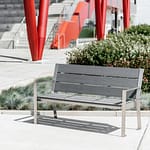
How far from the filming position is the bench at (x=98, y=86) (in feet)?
25.1

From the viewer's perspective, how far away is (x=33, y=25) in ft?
68.2

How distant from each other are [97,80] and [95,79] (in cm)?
4

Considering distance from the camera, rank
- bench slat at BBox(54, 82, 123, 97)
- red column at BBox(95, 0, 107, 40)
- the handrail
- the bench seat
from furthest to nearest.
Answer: the handrail
red column at BBox(95, 0, 107, 40)
bench slat at BBox(54, 82, 123, 97)
the bench seat

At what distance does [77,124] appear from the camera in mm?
8156

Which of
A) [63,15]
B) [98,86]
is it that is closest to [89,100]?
[98,86]

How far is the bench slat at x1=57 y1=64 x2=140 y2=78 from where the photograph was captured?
786 cm

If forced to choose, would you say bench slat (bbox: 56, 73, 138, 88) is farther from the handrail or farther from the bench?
the handrail

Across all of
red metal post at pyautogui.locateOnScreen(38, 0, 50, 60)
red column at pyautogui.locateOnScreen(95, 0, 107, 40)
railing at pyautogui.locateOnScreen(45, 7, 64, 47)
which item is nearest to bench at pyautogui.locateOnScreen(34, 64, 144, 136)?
red metal post at pyautogui.locateOnScreen(38, 0, 50, 60)

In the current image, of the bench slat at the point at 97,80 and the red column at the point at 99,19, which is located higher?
the red column at the point at 99,19

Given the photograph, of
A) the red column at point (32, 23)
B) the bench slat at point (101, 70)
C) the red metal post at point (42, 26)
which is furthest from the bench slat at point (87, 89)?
the red metal post at point (42, 26)

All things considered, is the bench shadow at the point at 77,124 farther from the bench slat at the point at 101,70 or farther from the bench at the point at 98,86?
the bench slat at the point at 101,70

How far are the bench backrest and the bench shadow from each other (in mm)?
524

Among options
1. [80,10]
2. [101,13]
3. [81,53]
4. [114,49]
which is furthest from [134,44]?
[80,10]

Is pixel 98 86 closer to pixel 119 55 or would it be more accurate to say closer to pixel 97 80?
pixel 97 80
